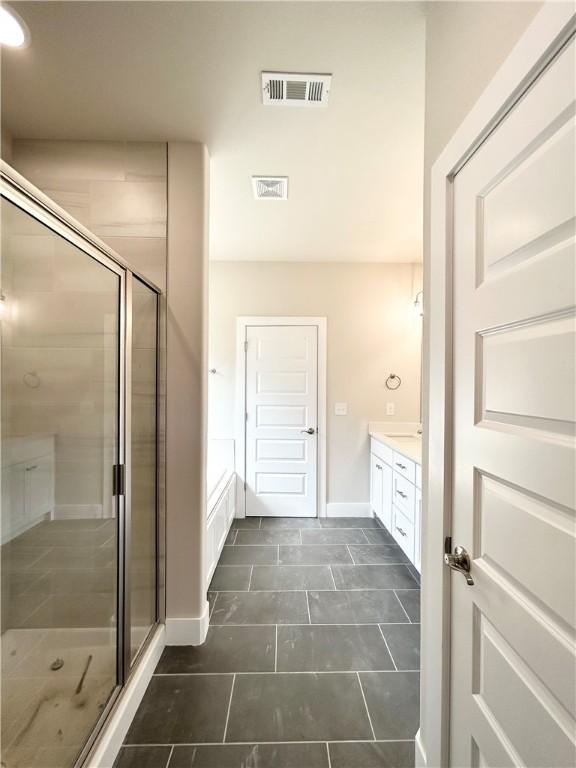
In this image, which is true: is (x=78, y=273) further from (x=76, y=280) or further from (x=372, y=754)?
(x=372, y=754)

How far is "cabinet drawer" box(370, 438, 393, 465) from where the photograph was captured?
2.95m

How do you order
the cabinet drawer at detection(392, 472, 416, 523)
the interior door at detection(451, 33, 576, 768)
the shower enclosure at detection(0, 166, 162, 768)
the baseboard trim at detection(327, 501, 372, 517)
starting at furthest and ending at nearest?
the baseboard trim at detection(327, 501, 372, 517) < the cabinet drawer at detection(392, 472, 416, 523) < the shower enclosure at detection(0, 166, 162, 768) < the interior door at detection(451, 33, 576, 768)

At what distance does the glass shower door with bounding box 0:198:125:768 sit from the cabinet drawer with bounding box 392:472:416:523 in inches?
74.1

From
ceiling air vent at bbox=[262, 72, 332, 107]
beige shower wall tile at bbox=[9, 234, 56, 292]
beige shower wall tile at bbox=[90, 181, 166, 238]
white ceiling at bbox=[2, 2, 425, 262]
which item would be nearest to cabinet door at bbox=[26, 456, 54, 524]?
beige shower wall tile at bbox=[9, 234, 56, 292]

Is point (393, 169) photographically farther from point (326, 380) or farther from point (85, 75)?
point (326, 380)

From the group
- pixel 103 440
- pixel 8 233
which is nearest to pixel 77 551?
pixel 103 440

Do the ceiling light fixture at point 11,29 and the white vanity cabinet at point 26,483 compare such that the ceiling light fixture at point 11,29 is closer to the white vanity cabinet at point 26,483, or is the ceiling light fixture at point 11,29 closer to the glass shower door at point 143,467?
the glass shower door at point 143,467

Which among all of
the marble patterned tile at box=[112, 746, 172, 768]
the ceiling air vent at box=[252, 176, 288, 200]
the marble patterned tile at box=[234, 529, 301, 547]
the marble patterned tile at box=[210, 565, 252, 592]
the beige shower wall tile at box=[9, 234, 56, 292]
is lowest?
the marble patterned tile at box=[112, 746, 172, 768]

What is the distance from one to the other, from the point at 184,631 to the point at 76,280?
5.92 ft

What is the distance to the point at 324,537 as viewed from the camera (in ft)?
10.2

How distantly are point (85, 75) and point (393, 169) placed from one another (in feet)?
5.25

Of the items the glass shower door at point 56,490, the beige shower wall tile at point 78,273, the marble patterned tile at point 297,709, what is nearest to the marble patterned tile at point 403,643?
the marble patterned tile at point 297,709

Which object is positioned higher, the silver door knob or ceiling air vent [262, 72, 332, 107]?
ceiling air vent [262, 72, 332, 107]

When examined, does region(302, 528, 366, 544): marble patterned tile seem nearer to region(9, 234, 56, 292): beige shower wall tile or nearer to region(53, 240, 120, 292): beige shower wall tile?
region(53, 240, 120, 292): beige shower wall tile
